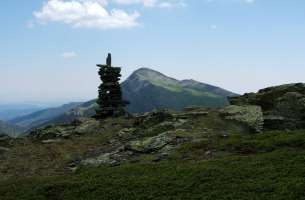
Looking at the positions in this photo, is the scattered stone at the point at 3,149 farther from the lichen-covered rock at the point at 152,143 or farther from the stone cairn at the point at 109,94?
the stone cairn at the point at 109,94

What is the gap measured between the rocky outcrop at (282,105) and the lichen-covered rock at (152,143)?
11428mm

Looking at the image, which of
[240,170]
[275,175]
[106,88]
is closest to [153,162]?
[240,170]

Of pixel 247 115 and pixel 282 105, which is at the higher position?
pixel 282 105

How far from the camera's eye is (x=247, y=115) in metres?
46.7

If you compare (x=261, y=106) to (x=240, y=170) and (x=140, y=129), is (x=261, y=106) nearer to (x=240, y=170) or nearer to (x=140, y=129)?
(x=140, y=129)

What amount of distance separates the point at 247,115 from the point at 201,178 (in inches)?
827

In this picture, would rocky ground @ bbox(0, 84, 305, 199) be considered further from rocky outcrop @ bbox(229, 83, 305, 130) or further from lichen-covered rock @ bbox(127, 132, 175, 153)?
lichen-covered rock @ bbox(127, 132, 175, 153)

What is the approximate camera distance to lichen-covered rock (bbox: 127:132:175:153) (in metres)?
39.5

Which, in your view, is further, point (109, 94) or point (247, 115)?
point (109, 94)

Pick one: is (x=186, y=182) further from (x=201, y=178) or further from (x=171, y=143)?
(x=171, y=143)

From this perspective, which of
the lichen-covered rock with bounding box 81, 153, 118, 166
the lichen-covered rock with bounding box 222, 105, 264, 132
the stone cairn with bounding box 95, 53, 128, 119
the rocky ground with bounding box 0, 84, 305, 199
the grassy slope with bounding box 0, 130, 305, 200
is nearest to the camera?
A: the grassy slope with bounding box 0, 130, 305, 200

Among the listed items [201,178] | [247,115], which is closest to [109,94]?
[247,115]

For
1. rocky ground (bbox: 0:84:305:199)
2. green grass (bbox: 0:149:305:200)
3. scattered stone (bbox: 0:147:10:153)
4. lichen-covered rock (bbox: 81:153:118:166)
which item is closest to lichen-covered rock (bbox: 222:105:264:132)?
rocky ground (bbox: 0:84:305:199)

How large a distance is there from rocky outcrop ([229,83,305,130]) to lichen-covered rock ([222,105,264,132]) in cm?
92
